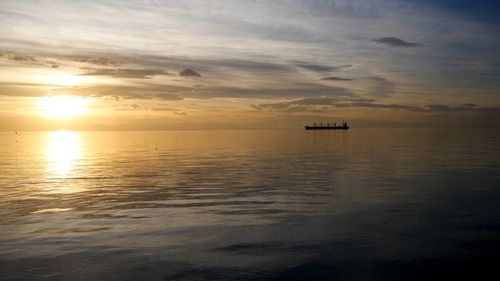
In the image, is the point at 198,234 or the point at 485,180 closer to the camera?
the point at 198,234

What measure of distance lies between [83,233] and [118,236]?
2127 mm

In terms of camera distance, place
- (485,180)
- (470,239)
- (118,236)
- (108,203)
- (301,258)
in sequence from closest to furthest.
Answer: (301,258), (470,239), (118,236), (108,203), (485,180)

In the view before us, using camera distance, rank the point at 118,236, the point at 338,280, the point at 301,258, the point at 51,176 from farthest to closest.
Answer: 1. the point at 51,176
2. the point at 118,236
3. the point at 301,258
4. the point at 338,280

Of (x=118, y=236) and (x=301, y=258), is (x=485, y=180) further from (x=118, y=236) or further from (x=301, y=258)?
(x=118, y=236)

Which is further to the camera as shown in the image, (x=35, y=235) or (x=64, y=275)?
(x=35, y=235)

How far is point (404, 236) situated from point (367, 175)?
86.6 feet

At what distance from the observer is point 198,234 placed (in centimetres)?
2309

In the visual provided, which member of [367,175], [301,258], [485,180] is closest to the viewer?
[301,258]

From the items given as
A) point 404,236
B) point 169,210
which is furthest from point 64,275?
point 404,236

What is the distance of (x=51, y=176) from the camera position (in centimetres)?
5278

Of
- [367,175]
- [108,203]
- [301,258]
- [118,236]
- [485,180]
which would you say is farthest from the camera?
[367,175]

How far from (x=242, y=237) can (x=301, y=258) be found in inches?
174

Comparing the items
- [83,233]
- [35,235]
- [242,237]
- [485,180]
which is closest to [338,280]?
[242,237]

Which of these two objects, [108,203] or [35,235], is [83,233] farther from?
[108,203]
